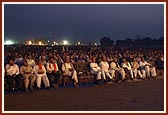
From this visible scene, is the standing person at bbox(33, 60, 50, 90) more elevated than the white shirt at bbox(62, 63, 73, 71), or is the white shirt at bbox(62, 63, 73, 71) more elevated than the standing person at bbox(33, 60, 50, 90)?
the white shirt at bbox(62, 63, 73, 71)

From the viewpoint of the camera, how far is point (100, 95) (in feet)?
37.0

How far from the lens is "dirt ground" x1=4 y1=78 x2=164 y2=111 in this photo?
9.30 metres

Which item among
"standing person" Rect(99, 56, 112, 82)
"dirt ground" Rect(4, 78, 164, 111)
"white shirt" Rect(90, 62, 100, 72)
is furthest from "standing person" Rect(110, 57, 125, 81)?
"dirt ground" Rect(4, 78, 164, 111)

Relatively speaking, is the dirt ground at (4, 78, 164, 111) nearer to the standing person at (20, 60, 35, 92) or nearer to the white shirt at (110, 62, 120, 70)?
the standing person at (20, 60, 35, 92)

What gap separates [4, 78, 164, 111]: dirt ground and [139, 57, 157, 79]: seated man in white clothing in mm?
2855

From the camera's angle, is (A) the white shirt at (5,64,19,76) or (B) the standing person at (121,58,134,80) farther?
(B) the standing person at (121,58,134,80)

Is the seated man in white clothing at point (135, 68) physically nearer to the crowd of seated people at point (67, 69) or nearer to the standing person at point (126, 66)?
the crowd of seated people at point (67, 69)

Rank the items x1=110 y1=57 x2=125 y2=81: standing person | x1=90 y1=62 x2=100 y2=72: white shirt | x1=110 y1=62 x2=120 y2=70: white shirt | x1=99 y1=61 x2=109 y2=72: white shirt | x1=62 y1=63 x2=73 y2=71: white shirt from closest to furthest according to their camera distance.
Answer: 1. x1=62 y1=63 x2=73 y2=71: white shirt
2. x1=90 y1=62 x2=100 y2=72: white shirt
3. x1=99 y1=61 x2=109 y2=72: white shirt
4. x1=110 y1=57 x2=125 y2=81: standing person
5. x1=110 y1=62 x2=120 y2=70: white shirt

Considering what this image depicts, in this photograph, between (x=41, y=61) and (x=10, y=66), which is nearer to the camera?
(x=10, y=66)

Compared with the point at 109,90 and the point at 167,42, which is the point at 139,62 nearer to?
the point at 109,90

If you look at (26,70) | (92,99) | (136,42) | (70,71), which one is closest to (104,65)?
(70,71)

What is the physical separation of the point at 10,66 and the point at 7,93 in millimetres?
905

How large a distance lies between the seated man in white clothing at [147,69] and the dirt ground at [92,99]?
9.37 ft

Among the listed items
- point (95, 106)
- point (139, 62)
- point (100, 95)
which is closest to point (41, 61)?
point (100, 95)
